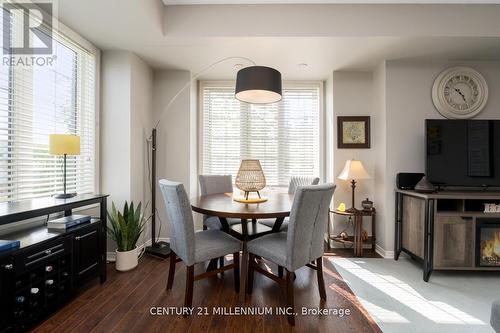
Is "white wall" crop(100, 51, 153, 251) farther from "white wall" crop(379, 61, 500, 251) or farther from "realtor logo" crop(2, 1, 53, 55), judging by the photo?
"white wall" crop(379, 61, 500, 251)

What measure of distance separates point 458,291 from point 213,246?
2.27 m

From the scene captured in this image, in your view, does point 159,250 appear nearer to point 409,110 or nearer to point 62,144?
point 62,144

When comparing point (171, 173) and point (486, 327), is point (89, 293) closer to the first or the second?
point (171, 173)

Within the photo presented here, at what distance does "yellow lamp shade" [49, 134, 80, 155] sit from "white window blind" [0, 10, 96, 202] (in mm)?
237

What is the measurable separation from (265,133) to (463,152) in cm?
242

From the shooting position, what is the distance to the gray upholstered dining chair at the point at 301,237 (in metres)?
1.55

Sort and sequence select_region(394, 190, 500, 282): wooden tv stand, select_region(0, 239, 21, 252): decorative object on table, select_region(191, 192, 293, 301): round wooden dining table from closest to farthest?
select_region(0, 239, 21, 252): decorative object on table < select_region(191, 192, 293, 301): round wooden dining table < select_region(394, 190, 500, 282): wooden tv stand

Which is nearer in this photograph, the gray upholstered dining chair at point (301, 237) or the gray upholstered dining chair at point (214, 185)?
the gray upholstered dining chair at point (301, 237)

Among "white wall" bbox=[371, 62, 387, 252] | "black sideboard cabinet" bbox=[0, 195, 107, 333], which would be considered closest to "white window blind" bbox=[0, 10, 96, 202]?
"black sideboard cabinet" bbox=[0, 195, 107, 333]

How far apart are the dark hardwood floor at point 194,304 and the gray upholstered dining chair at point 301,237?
28 cm

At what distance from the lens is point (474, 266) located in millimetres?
2170

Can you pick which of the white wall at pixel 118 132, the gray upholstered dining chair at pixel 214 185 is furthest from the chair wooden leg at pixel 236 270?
the white wall at pixel 118 132

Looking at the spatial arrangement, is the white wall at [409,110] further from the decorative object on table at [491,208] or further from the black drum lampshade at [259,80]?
the black drum lampshade at [259,80]

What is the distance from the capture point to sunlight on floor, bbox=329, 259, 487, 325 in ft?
5.51
